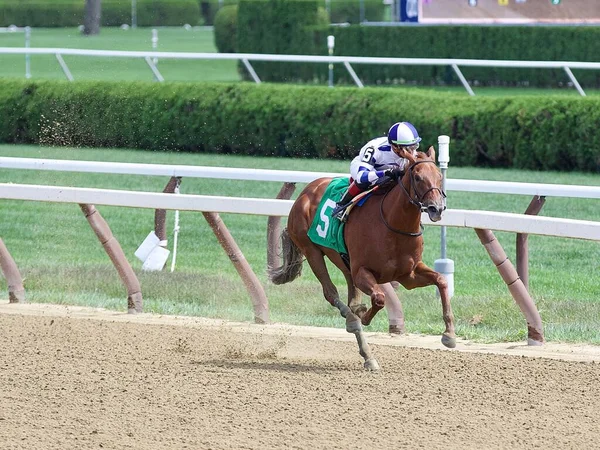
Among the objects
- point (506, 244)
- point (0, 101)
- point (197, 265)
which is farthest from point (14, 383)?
point (0, 101)

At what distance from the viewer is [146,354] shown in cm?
645

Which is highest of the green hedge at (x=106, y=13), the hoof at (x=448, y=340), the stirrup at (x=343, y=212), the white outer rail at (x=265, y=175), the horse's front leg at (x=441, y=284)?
the stirrup at (x=343, y=212)

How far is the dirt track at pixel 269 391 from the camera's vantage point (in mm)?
4781

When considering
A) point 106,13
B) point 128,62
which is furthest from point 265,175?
point 106,13

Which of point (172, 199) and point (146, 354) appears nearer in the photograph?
point (146, 354)

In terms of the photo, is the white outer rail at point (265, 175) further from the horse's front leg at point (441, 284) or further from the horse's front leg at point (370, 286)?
the horse's front leg at point (370, 286)

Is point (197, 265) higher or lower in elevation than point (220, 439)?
lower

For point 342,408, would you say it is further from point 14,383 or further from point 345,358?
point 14,383

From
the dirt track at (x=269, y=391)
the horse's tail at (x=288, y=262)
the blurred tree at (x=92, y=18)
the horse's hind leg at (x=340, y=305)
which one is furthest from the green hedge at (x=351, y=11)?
the horse's hind leg at (x=340, y=305)

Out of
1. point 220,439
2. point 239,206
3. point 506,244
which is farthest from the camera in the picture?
point 506,244

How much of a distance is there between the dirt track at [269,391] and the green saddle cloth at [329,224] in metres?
0.60

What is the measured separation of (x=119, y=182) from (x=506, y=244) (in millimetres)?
4701

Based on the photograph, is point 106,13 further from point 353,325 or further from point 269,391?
point 269,391

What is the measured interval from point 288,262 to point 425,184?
61.0 inches
